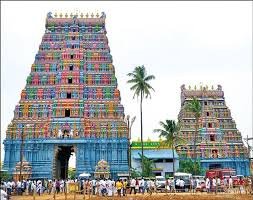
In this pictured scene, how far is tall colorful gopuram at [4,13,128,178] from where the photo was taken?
65.9m

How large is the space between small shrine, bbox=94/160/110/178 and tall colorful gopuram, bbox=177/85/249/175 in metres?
22.1

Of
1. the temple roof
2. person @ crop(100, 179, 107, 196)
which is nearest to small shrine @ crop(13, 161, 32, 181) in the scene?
the temple roof

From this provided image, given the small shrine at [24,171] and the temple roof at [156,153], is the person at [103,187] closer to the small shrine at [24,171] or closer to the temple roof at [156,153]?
the small shrine at [24,171]

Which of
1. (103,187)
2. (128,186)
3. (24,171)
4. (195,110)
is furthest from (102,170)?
(195,110)

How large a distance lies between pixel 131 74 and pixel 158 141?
18.8m

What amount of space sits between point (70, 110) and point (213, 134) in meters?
32.0

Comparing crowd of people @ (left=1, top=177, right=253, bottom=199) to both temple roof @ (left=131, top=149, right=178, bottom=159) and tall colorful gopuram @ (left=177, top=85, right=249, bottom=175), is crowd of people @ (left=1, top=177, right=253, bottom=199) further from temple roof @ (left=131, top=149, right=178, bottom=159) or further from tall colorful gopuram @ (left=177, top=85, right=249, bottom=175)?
tall colorful gopuram @ (left=177, top=85, right=249, bottom=175)

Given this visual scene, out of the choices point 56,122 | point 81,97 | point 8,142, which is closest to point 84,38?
point 81,97

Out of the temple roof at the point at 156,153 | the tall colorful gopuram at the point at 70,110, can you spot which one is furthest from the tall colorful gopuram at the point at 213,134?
the tall colorful gopuram at the point at 70,110

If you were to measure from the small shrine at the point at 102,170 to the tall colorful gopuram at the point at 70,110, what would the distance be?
1.60 m

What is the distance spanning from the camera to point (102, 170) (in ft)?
207

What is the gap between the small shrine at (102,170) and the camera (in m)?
63.0

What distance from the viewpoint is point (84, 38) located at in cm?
7525

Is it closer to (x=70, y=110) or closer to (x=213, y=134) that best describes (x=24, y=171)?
(x=70, y=110)
